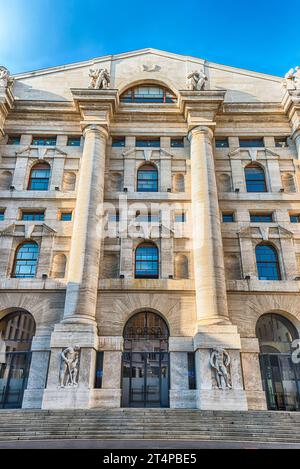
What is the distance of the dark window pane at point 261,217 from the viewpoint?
79.5 ft

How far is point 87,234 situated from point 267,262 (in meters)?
11.5

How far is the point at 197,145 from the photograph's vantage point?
25.1 m

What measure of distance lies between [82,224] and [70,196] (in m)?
→ 3.09

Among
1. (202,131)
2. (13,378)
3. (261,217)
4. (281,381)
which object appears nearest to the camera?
(281,381)

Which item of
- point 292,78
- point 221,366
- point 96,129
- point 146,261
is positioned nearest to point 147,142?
point 96,129

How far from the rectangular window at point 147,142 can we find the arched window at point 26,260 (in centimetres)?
1071

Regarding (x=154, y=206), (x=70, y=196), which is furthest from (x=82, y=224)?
(x=154, y=206)

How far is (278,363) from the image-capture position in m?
20.3

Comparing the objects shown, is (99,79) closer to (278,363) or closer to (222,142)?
(222,142)

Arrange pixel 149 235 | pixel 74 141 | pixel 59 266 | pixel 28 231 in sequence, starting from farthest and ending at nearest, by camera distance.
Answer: pixel 74 141 → pixel 28 231 → pixel 149 235 → pixel 59 266

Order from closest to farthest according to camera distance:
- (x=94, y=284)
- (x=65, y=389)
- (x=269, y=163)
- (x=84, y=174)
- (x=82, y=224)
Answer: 1. (x=65, y=389)
2. (x=94, y=284)
3. (x=82, y=224)
4. (x=84, y=174)
5. (x=269, y=163)

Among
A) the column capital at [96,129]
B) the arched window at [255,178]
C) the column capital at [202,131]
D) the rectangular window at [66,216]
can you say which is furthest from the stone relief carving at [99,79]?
the arched window at [255,178]

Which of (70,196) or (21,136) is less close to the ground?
(21,136)
